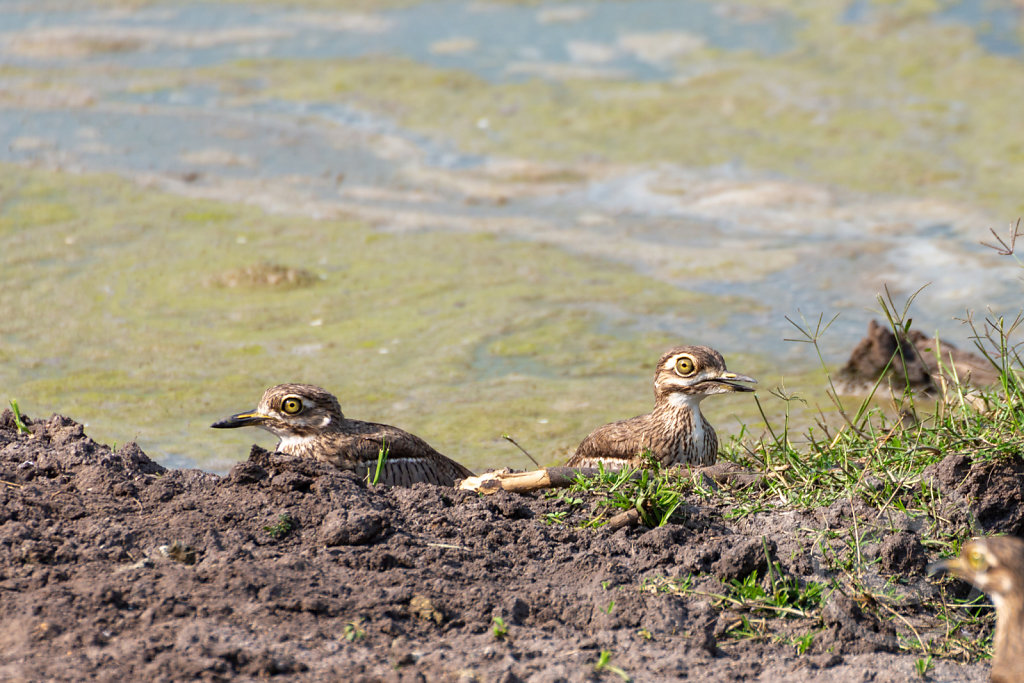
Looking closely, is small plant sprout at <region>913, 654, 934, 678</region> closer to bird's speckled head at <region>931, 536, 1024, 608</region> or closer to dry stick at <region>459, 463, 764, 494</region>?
bird's speckled head at <region>931, 536, 1024, 608</region>

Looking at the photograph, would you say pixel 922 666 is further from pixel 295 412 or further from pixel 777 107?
pixel 777 107

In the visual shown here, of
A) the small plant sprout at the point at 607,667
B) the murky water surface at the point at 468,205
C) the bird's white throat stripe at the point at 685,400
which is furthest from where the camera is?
the murky water surface at the point at 468,205

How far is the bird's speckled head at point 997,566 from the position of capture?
3.38 metres

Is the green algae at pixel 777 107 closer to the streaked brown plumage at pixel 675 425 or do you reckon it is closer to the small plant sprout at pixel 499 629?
the streaked brown plumage at pixel 675 425

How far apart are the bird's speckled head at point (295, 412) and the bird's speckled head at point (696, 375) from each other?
1.71m

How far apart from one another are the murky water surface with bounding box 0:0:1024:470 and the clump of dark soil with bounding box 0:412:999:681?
108 inches

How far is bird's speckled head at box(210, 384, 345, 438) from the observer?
591cm

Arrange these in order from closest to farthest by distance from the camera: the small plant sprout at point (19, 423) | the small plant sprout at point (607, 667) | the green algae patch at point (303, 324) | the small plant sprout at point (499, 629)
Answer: the small plant sprout at point (607, 667) < the small plant sprout at point (499, 629) < the small plant sprout at point (19, 423) < the green algae patch at point (303, 324)

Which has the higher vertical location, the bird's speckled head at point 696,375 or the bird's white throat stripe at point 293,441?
the bird's speckled head at point 696,375

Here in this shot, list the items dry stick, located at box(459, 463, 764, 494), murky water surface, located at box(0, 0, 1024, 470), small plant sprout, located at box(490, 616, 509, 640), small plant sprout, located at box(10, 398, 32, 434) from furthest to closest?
murky water surface, located at box(0, 0, 1024, 470) < small plant sprout, located at box(10, 398, 32, 434) < dry stick, located at box(459, 463, 764, 494) < small plant sprout, located at box(490, 616, 509, 640)

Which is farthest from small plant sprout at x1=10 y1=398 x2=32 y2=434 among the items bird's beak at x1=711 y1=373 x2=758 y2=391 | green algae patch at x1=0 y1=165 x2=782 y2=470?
bird's beak at x1=711 y1=373 x2=758 y2=391

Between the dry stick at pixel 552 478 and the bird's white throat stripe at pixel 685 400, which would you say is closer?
the dry stick at pixel 552 478

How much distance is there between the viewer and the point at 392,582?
3812 millimetres

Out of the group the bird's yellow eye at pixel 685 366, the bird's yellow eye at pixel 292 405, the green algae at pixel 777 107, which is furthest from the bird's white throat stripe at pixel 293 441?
the green algae at pixel 777 107
